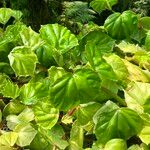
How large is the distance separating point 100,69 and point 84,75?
2.1 inches

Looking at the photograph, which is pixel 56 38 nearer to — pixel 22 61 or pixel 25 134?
pixel 22 61

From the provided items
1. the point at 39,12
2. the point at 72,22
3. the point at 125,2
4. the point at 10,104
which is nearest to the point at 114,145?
the point at 10,104

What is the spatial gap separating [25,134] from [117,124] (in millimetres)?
182

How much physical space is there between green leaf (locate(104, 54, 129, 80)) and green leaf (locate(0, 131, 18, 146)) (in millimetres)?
233

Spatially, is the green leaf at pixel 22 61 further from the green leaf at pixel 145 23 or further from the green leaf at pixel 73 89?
the green leaf at pixel 145 23

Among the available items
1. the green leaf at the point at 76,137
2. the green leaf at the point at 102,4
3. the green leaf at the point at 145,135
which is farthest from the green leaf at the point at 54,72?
the green leaf at the point at 102,4

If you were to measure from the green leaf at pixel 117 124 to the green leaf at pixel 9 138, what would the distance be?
160 millimetres

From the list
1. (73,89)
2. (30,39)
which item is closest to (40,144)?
(73,89)

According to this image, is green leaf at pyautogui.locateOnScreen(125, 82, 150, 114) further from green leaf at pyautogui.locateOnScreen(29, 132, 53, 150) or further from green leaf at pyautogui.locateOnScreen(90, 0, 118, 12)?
green leaf at pyautogui.locateOnScreen(90, 0, 118, 12)

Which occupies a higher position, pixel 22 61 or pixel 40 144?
pixel 22 61

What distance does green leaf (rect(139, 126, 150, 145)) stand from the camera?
2.40 feet

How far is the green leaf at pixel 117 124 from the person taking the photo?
0.74 meters

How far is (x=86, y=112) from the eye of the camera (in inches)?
31.9

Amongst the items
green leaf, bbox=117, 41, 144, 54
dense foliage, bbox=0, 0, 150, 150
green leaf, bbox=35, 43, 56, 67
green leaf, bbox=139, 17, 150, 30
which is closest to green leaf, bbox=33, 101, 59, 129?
dense foliage, bbox=0, 0, 150, 150
